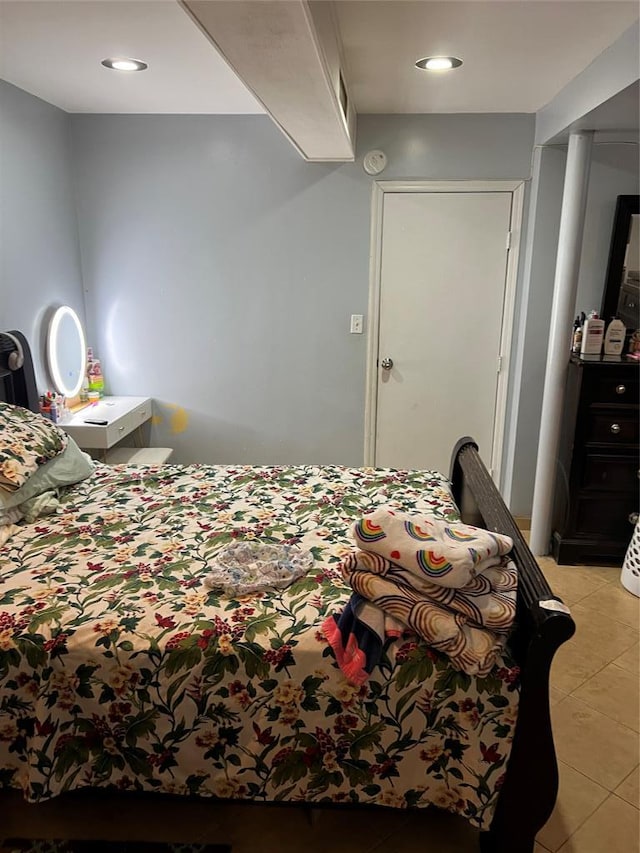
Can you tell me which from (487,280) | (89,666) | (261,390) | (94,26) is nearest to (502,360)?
(487,280)

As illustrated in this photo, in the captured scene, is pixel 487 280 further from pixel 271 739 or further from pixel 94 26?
pixel 271 739

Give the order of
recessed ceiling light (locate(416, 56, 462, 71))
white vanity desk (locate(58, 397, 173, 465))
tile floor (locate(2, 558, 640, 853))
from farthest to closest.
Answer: white vanity desk (locate(58, 397, 173, 465)) < recessed ceiling light (locate(416, 56, 462, 71)) < tile floor (locate(2, 558, 640, 853))

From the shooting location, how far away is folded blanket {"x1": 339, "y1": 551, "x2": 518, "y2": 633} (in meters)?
1.54

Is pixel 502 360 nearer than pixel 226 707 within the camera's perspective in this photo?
No

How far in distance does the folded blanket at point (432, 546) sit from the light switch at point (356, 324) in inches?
86.1

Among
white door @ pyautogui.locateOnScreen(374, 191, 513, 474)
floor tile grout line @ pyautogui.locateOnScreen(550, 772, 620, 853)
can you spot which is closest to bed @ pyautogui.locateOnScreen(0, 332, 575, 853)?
floor tile grout line @ pyautogui.locateOnScreen(550, 772, 620, 853)

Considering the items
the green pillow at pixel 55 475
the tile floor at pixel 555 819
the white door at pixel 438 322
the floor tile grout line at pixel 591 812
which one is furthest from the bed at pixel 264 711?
the white door at pixel 438 322

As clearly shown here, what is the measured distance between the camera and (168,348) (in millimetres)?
3863

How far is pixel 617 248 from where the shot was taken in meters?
3.35

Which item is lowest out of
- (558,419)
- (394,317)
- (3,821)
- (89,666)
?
(3,821)

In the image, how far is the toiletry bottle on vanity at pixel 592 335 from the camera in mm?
3242

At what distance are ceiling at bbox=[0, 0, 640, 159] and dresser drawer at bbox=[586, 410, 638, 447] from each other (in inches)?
54.4

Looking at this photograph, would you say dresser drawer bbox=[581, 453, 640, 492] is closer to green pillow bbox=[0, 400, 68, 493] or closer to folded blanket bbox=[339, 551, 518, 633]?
folded blanket bbox=[339, 551, 518, 633]

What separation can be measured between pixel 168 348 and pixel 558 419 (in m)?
2.31
